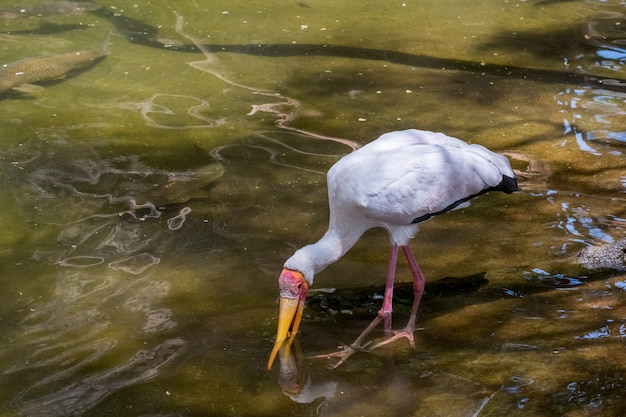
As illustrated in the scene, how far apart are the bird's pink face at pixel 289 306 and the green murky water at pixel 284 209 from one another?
0.41 ft

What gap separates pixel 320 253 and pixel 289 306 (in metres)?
0.36

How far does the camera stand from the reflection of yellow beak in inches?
161

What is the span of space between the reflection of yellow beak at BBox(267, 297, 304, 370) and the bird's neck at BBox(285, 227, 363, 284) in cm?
15

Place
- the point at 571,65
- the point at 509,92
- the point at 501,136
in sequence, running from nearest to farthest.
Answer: the point at 501,136 < the point at 509,92 < the point at 571,65

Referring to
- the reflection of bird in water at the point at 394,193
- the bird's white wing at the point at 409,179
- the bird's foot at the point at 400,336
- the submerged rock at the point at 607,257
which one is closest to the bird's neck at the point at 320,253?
the reflection of bird in water at the point at 394,193

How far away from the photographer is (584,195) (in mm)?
5602

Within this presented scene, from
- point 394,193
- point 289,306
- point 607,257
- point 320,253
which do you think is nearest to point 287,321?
point 289,306

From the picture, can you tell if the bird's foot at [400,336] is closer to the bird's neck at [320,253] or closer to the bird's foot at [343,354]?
the bird's foot at [343,354]

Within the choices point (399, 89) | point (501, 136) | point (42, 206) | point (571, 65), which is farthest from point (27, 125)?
point (571, 65)

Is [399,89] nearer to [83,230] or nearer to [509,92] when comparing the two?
[509,92]

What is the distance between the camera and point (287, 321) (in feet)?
13.5

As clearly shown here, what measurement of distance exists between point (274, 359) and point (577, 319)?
1.45m

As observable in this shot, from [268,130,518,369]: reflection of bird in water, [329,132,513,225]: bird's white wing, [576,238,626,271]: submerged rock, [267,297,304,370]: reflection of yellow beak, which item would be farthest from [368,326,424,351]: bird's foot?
[576,238,626,271]: submerged rock

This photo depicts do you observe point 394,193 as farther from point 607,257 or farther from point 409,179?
point 607,257
